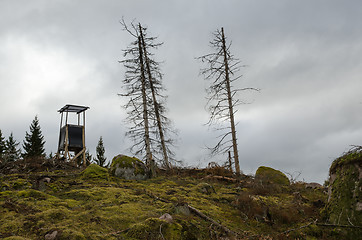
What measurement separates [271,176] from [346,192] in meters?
8.54

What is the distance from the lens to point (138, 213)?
7.30 m

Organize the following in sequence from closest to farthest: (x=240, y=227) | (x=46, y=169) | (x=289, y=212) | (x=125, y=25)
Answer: (x=240, y=227) < (x=289, y=212) < (x=46, y=169) < (x=125, y=25)

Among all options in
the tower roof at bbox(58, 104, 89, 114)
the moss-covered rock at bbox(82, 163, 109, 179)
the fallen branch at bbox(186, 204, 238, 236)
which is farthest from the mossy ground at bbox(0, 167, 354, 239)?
the tower roof at bbox(58, 104, 89, 114)

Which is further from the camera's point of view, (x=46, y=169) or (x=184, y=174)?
(x=184, y=174)

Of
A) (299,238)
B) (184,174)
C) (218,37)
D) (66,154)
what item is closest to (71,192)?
(299,238)

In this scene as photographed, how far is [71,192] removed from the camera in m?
9.20

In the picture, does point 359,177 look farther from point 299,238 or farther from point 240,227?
point 240,227

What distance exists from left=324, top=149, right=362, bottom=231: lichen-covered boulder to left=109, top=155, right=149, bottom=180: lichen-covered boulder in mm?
9028

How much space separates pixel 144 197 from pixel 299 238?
506 cm

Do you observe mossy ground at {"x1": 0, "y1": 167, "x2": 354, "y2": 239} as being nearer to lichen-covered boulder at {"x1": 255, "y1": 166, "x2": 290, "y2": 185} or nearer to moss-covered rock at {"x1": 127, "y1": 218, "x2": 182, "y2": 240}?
moss-covered rock at {"x1": 127, "y1": 218, "x2": 182, "y2": 240}

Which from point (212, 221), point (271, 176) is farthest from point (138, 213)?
point (271, 176)

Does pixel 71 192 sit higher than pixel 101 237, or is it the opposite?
pixel 71 192

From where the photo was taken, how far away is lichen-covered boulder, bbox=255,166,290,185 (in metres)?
15.3

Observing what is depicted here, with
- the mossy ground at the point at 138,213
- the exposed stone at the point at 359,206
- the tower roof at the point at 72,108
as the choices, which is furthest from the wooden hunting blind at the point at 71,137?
the exposed stone at the point at 359,206
